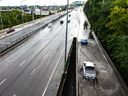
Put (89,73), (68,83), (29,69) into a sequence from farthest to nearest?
(29,69)
(68,83)
(89,73)

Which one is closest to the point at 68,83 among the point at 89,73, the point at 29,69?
the point at 89,73

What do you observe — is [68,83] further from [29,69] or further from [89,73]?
[29,69]

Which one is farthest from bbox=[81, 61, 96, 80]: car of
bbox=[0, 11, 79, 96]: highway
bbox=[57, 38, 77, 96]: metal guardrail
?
bbox=[0, 11, 79, 96]: highway

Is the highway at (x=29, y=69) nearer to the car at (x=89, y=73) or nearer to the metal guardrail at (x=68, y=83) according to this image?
the metal guardrail at (x=68, y=83)

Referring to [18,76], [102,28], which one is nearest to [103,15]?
[102,28]

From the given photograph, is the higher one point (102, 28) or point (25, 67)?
point (102, 28)

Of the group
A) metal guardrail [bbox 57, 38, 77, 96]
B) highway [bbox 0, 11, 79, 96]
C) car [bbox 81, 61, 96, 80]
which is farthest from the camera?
highway [bbox 0, 11, 79, 96]

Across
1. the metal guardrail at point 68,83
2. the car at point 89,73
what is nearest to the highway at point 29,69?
the metal guardrail at point 68,83

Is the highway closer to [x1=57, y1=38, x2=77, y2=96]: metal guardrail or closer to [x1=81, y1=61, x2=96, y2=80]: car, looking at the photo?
[x1=57, y1=38, x2=77, y2=96]: metal guardrail

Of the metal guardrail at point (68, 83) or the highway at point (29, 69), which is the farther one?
the highway at point (29, 69)

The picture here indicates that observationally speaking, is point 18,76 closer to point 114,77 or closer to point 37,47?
point 114,77

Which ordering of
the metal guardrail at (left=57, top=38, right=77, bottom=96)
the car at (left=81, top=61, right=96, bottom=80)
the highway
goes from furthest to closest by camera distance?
1. the highway
2. the car at (left=81, top=61, right=96, bottom=80)
3. the metal guardrail at (left=57, top=38, right=77, bottom=96)
